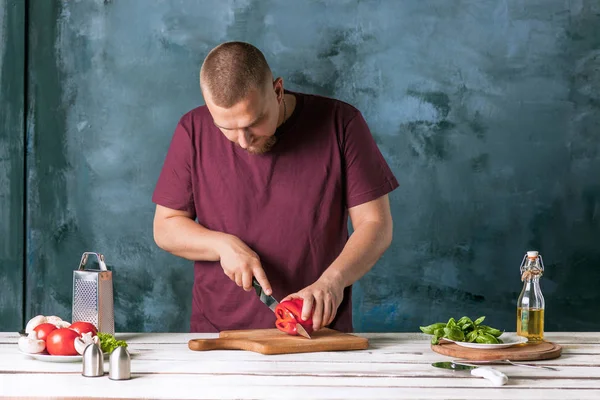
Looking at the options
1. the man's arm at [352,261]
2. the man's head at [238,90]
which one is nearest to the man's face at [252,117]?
the man's head at [238,90]

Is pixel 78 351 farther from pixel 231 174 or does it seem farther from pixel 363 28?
pixel 363 28

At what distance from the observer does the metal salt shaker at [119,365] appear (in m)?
1.73

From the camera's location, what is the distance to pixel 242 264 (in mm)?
2350

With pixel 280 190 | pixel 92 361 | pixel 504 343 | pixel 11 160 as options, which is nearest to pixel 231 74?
pixel 280 190

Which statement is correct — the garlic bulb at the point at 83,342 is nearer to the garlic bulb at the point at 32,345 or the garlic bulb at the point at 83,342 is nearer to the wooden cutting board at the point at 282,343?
the garlic bulb at the point at 32,345

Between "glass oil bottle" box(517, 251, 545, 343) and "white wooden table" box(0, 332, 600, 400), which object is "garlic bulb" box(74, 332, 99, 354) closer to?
"white wooden table" box(0, 332, 600, 400)

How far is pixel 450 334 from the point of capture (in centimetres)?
210

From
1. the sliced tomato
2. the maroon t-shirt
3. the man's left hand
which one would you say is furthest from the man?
the sliced tomato

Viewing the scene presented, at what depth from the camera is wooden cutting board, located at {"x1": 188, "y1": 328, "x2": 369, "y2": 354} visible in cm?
205

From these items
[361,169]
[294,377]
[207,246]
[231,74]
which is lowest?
[294,377]

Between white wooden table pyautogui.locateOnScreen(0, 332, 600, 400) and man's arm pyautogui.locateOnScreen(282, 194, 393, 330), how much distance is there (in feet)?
0.55

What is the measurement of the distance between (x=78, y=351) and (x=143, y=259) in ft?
7.68

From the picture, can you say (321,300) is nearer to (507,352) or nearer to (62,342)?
(507,352)

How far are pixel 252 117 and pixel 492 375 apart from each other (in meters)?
1.04
